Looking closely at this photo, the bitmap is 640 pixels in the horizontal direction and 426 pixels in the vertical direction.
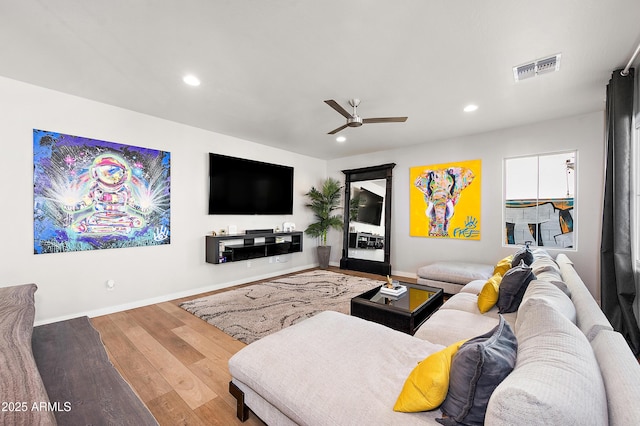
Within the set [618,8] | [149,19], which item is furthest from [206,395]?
[618,8]

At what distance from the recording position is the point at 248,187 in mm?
5004

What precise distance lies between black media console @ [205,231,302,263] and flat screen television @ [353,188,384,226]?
57.1 inches

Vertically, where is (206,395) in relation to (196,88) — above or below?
below

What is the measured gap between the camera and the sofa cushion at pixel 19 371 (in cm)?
78

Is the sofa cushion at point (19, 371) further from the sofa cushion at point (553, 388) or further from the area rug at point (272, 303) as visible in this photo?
the area rug at point (272, 303)

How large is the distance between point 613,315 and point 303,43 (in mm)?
3677

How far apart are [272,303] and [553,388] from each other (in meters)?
3.34

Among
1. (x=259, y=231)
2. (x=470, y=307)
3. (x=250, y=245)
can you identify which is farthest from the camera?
(x=259, y=231)

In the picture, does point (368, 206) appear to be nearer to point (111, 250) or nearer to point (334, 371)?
point (111, 250)

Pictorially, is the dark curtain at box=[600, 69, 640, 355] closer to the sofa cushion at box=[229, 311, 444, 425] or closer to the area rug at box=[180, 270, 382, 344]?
the sofa cushion at box=[229, 311, 444, 425]

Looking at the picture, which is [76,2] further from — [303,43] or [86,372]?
[86,372]

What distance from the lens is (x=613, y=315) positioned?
8.32ft

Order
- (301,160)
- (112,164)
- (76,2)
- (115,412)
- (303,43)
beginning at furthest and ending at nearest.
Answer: (301,160) < (112,164) < (303,43) < (76,2) < (115,412)

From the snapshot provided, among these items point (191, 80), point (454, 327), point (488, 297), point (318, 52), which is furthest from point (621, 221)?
point (191, 80)
